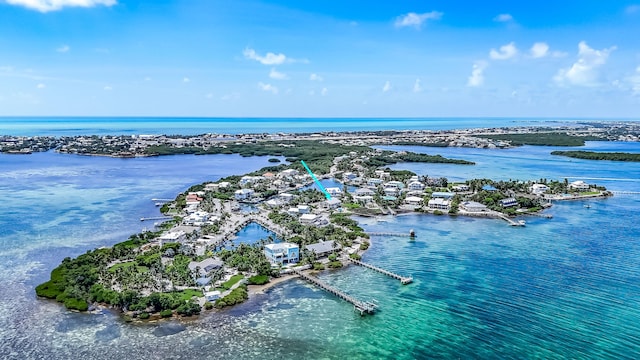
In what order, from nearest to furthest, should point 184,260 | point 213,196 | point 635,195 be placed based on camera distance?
point 184,260 → point 213,196 → point 635,195

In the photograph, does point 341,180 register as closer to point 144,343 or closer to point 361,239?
point 361,239

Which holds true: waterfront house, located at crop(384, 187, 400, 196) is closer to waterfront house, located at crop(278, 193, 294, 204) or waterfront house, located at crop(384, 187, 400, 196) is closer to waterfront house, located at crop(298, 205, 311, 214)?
waterfront house, located at crop(278, 193, 294, 204)

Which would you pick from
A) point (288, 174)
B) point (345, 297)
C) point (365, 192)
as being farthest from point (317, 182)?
point (345, 297)

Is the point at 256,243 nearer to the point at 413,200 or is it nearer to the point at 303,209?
the point at 303,209

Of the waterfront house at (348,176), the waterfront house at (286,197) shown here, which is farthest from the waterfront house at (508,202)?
the waterfront house at (348,176)

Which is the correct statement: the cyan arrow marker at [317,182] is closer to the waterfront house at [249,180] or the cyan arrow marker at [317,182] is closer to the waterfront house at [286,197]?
the waterfront house at [286,197]

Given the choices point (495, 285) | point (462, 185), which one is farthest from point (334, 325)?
point (462, 185)
